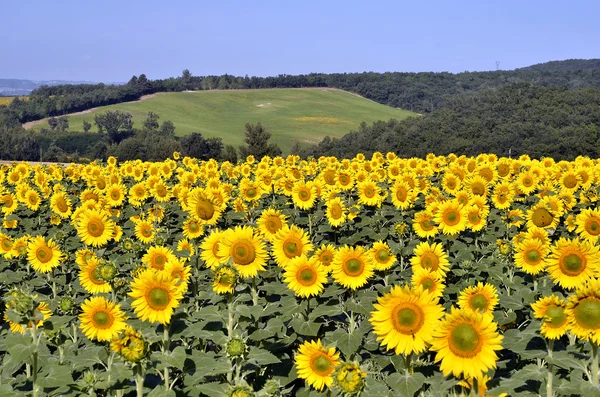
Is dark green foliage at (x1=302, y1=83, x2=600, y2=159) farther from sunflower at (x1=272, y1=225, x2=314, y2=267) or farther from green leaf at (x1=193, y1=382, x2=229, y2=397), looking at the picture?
green leaf at (x1=193, y1=382, x2=229, y2=397)

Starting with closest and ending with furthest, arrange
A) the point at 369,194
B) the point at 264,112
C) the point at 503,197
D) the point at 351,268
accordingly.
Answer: the point at 351,268, the point at 369,194, the point at 503,197, the point at 264,112

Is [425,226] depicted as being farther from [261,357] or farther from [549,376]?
[261,357]

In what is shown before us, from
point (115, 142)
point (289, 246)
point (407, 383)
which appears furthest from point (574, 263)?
point (115, 142)

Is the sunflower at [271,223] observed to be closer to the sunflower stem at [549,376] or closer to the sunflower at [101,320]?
the sunflower at [101,320]

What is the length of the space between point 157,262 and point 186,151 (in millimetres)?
52679

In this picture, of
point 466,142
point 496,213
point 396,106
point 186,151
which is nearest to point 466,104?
point 466,142

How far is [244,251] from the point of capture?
5840 millimetres

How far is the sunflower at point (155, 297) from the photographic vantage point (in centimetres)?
453

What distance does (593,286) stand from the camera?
3916 mm

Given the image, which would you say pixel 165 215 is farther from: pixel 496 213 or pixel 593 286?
pixel 593 286

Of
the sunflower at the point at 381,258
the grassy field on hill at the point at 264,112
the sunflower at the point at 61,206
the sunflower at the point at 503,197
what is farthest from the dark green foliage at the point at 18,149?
the sunflower at the point at 381,258

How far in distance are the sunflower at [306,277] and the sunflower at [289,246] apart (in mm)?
579

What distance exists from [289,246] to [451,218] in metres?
4.67

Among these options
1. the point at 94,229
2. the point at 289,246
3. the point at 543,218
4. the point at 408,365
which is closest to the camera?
the point at 408,365
